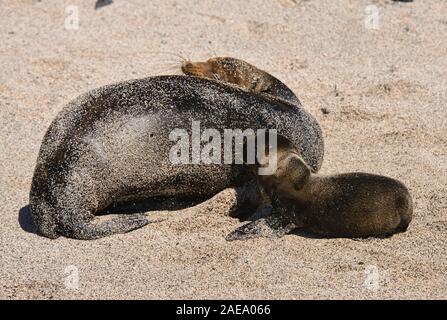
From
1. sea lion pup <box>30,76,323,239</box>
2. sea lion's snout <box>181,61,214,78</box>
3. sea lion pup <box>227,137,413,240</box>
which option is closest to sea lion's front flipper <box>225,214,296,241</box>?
sea lion pup <box>227,137,413,240</box>

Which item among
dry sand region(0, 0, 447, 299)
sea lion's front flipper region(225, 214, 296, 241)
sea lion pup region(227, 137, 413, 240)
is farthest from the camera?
sea lion's front flipper region(225, 214, 296, 241)

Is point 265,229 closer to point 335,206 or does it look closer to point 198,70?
point 335,206

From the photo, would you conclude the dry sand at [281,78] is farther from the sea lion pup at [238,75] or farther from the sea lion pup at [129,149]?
the sea lion pup at [238,75]

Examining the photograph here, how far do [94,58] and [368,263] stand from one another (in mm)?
3883

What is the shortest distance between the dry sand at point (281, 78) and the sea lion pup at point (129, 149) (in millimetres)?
145

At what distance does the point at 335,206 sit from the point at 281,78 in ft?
8.79

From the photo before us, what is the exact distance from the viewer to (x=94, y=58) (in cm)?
763

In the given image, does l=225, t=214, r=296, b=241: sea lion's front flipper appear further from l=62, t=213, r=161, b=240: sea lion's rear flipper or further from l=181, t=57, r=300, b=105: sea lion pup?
l=181, t=57, r=300, b=105: sea lion pup

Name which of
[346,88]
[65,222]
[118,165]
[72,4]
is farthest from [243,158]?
[72,4]

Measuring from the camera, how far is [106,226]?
507 centimetres

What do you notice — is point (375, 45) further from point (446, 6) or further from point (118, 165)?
point (118, 165)

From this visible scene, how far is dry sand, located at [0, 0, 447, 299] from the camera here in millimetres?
4566

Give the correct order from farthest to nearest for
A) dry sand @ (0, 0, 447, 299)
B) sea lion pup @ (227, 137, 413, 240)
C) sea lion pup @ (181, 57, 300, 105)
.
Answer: sea lion pup @ (181, 57, 300, 105) → sea lion pup @ (227, 137, 413, 240) → dry sand @ (0, 0, 447, 299)

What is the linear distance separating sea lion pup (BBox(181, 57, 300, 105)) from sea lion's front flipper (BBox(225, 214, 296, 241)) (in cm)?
130
